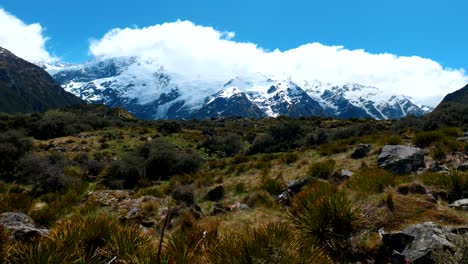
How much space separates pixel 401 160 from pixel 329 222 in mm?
9359

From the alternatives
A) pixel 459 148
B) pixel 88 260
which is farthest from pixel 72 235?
pixel 459 148

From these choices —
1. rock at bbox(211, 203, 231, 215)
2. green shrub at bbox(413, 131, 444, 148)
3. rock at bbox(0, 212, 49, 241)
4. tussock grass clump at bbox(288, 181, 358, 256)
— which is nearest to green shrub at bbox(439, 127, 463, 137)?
green shrub at bbox(413, 131, 444, 148)

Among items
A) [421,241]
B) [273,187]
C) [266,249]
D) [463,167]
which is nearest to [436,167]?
[463,167]

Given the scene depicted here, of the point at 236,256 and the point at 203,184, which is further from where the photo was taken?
the point at 203,184

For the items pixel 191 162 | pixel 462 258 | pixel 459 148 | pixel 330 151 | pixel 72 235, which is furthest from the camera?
pixel 191 162

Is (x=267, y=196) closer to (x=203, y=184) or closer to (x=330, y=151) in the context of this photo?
(x=203, y=184)

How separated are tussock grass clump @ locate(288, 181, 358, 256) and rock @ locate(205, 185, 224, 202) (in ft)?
29.1

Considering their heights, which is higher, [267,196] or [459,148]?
[459,148]

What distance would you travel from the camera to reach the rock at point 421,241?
307 inches

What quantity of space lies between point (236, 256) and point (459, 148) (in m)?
14.7

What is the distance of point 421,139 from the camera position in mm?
20922

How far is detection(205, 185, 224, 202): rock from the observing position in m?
17.6

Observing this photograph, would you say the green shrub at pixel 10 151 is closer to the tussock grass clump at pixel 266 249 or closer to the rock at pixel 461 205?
the tussock grass clump at pixel 266 249

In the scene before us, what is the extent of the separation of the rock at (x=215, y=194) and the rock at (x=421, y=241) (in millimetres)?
9353
